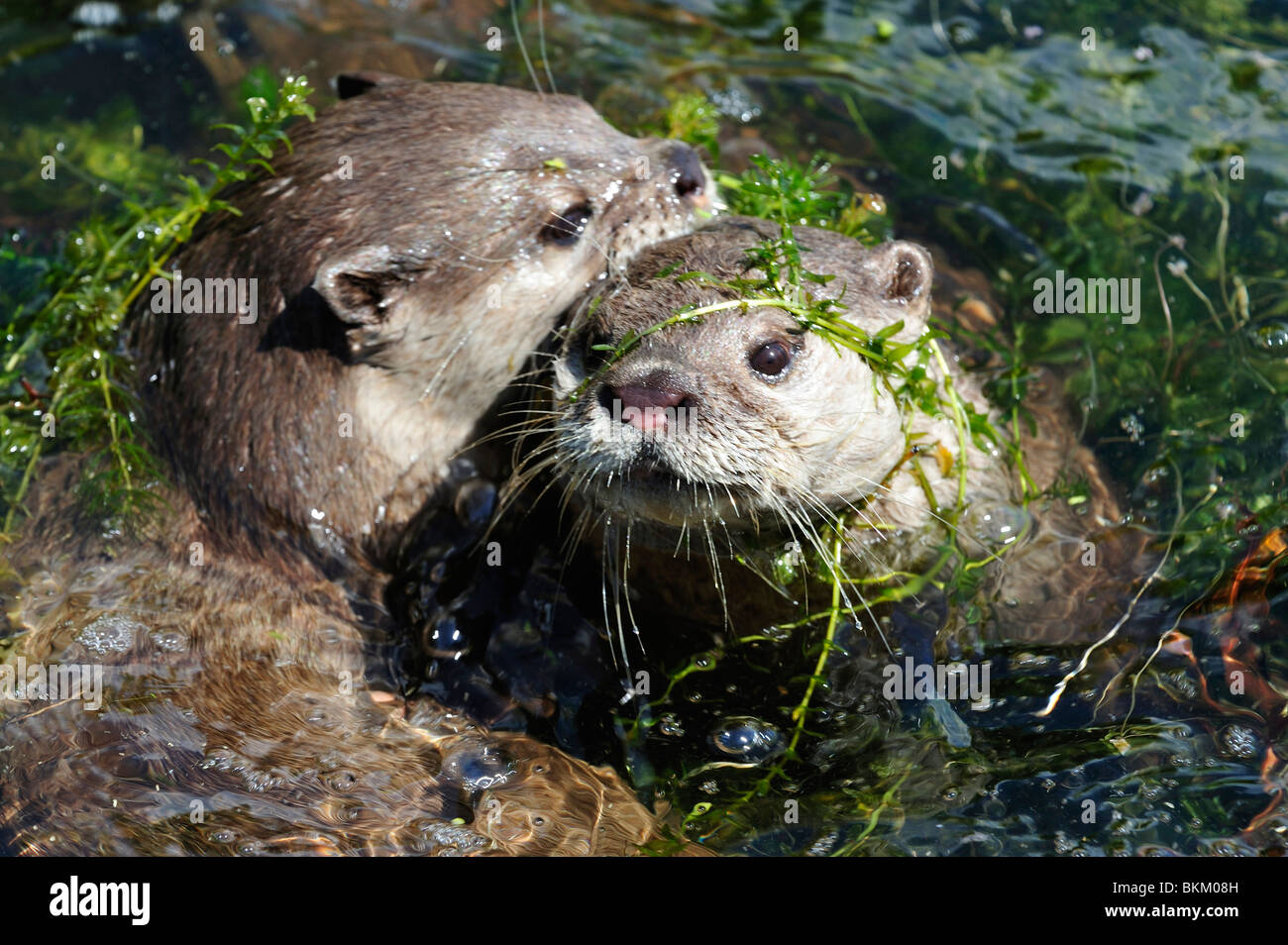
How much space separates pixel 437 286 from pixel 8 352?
2.01 meters

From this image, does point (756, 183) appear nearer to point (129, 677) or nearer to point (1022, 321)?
point (1022, 321)

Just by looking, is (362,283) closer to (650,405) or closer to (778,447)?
(650,405)

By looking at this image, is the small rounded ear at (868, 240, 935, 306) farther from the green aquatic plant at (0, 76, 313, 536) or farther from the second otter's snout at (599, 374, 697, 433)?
the green aquatic plant at (0, 76, 313, 536)

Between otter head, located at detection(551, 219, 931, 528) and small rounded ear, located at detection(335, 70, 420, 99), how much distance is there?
4.83ft

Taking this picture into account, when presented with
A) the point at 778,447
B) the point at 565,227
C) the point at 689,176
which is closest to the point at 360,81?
the point at 565,227

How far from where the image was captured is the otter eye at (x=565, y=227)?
4.09m

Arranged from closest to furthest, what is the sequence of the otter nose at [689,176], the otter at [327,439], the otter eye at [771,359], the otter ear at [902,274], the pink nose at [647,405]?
1. the pink nose at [647,405]
2. the otter eye at [771,359]
3. the otter ear at [902,274]
4. the otter at [327,439]
5. the otter nose at [689,176]

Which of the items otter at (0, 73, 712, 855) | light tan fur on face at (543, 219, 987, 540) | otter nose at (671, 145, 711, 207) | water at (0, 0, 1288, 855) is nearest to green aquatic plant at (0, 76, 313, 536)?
otter at (0, 73, 712, 855)

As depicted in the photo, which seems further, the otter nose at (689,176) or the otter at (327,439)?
the otter nose at (689,176)

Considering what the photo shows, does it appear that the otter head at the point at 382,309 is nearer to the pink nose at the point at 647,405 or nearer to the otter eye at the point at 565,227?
the otter eye at the point at 565,227

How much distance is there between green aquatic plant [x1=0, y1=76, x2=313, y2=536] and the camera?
13.9 ft

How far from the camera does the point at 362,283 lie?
12.9ft

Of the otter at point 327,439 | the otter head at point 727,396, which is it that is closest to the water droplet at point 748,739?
the otter at point 327,439

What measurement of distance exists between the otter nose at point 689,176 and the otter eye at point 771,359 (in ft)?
3.72
